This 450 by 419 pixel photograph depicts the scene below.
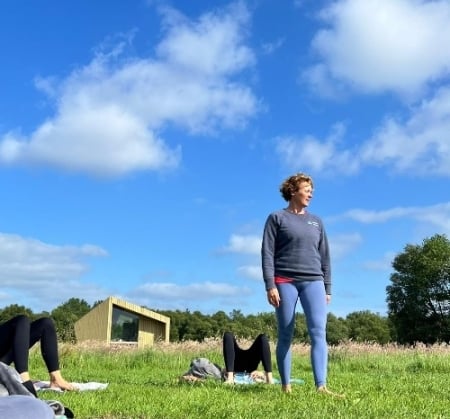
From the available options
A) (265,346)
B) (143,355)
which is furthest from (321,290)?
(143,355)

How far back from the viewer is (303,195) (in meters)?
6.63

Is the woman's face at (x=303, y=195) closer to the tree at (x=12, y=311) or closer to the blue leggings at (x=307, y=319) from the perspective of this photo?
the blue leggings at (x=307, y=319)

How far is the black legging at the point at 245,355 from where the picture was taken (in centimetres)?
854

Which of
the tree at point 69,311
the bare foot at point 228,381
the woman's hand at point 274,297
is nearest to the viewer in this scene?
the woman's hand at point 274,297

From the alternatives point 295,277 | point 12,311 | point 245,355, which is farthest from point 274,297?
point 12,311

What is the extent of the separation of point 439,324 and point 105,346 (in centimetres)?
3991

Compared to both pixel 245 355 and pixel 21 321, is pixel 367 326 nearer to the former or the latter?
pixel 245 355

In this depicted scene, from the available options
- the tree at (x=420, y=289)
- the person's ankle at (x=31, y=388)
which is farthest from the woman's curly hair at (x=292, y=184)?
the tree at (x=420, y=289)

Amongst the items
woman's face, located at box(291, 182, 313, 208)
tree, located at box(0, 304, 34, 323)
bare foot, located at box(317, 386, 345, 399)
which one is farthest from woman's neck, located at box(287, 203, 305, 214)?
tree, located at box(0, 304, 34, 323)

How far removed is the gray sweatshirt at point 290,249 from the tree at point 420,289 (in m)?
46.9

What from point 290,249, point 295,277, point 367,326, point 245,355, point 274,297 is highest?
point 367,326

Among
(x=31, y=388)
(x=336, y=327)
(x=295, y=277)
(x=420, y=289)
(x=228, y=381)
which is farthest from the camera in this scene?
(x=336, y=327)

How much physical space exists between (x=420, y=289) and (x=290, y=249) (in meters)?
48.3

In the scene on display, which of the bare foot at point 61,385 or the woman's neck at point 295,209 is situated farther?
the woman's neck at point 295,209
